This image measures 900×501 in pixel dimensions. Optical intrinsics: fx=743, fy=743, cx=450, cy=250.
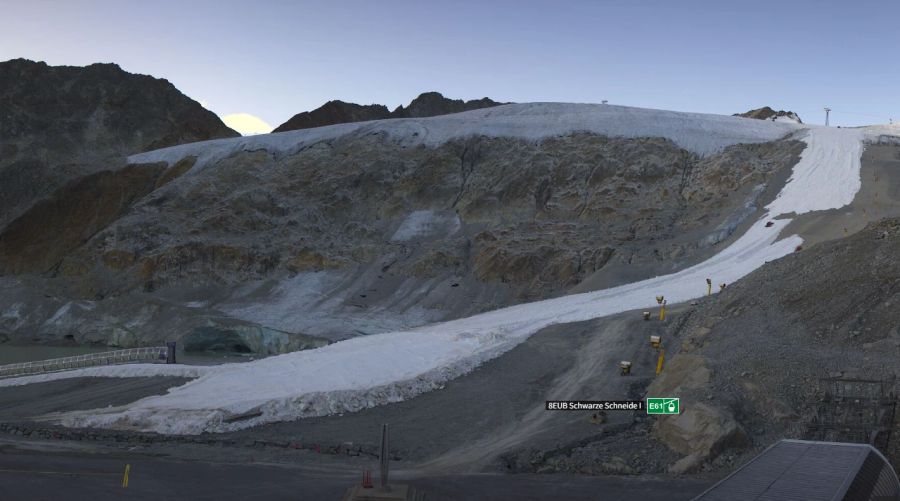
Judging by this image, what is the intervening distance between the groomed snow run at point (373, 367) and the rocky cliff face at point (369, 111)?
68.1 meters

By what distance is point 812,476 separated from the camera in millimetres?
11898

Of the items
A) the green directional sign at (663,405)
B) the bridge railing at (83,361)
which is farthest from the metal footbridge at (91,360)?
the green directional sign at (663,405)

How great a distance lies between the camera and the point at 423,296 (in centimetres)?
4397

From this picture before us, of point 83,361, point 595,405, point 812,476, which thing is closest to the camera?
point 812,476

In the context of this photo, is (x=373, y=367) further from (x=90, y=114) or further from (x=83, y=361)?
(x=90, y=114)

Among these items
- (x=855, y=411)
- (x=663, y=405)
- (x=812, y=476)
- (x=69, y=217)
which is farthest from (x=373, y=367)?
(x=69, y=217)

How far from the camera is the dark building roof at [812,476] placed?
11.3 metres

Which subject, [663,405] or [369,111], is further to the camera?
[369,111]

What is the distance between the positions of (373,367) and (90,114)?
3342 inches

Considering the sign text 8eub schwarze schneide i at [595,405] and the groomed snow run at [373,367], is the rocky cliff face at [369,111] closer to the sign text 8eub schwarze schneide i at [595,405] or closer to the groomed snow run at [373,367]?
the groomed snow run at [373,367]

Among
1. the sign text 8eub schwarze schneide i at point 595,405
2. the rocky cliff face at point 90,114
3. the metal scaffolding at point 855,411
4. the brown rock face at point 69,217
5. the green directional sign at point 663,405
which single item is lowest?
the sign text 8eub schwarze schneide i at point 595,405

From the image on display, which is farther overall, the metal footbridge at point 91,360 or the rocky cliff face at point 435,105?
the rocky cliff face at point 435,105

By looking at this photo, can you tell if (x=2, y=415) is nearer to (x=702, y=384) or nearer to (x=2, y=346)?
(x=702, y=384)

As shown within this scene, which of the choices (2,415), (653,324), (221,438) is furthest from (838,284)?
(2,415)
